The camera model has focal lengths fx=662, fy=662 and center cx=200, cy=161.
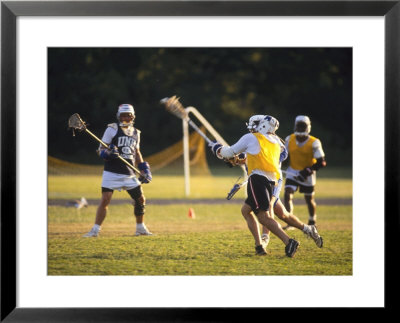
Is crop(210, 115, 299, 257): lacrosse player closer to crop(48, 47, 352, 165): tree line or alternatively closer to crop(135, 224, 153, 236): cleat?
crop(135, 224, 153, 236): cleat

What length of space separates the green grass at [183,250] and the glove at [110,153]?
91cm

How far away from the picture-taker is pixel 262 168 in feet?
20.4

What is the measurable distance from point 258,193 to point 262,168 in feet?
0.79

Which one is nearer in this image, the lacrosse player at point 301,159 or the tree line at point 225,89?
the lacrosse player at point 301,159

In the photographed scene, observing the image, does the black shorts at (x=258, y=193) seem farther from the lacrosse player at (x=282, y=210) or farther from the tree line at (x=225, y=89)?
the tree line at (x=225, y=89)

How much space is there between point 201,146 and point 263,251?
30.1ft

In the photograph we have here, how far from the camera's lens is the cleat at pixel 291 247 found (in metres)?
6.23

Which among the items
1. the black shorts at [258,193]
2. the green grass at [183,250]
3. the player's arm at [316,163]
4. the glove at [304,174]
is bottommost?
the green grass at [183,250]

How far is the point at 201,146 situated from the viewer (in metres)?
15.5

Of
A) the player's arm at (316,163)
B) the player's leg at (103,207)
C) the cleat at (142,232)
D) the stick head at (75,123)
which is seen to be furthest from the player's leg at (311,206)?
the stick head at (75,123)

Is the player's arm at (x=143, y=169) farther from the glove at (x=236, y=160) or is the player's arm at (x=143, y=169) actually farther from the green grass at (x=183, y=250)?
the glove at (x=236, y=160)

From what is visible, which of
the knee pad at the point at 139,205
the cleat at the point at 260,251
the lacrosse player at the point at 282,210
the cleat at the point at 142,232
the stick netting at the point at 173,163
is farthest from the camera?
the stick netting at the point at 173,163

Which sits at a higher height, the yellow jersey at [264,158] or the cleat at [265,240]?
the yellow jersey at [264,158]

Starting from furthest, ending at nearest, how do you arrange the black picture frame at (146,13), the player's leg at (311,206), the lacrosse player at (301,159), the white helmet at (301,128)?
1. the player's leg at (311,206)
2. the white helmet at (301,128)
3. the lacrosse player at (301,159)
4. the black picture frame at (146,13)
